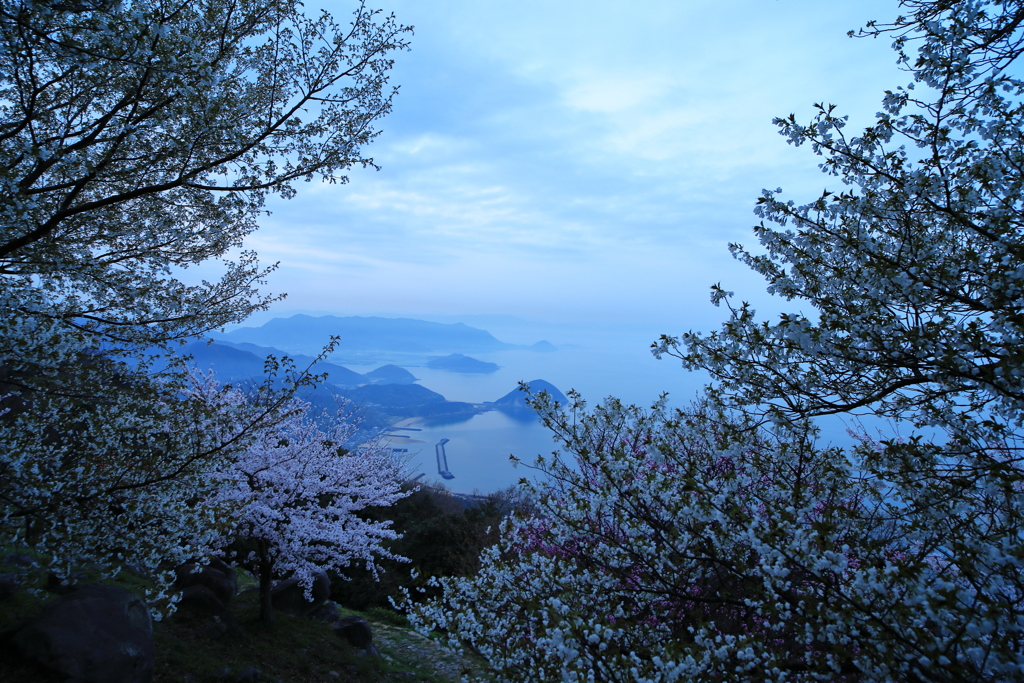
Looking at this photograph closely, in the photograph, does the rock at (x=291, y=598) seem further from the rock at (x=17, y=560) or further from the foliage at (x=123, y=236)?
the foliage at (x=123, y=236)

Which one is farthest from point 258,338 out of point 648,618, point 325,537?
point 648,618

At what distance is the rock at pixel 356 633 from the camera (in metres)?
10.8

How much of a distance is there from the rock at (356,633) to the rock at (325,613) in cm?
47

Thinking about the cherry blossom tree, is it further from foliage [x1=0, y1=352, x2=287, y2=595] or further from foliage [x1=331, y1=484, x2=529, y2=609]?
foliage [x1=331, y1=484, x2=529, y2=609]

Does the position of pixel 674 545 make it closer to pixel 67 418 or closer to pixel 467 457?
pixel 67 418

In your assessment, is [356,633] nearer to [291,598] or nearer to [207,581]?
[291,598]

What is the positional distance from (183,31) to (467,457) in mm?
39804

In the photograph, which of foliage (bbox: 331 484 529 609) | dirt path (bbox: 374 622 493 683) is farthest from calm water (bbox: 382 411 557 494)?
dirt path (bbox: 374 622 493 683)

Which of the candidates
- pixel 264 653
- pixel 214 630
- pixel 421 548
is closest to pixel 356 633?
pixel 264 653

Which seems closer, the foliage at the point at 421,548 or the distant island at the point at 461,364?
the foliage at the point at 421,548

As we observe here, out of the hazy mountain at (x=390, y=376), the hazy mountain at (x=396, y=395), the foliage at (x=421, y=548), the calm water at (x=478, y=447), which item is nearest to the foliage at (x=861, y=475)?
the foliage at (x=421, y=548)

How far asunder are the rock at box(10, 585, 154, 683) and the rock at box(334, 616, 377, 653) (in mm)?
5462

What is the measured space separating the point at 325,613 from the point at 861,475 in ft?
41.5

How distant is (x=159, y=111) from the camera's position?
184 inches
